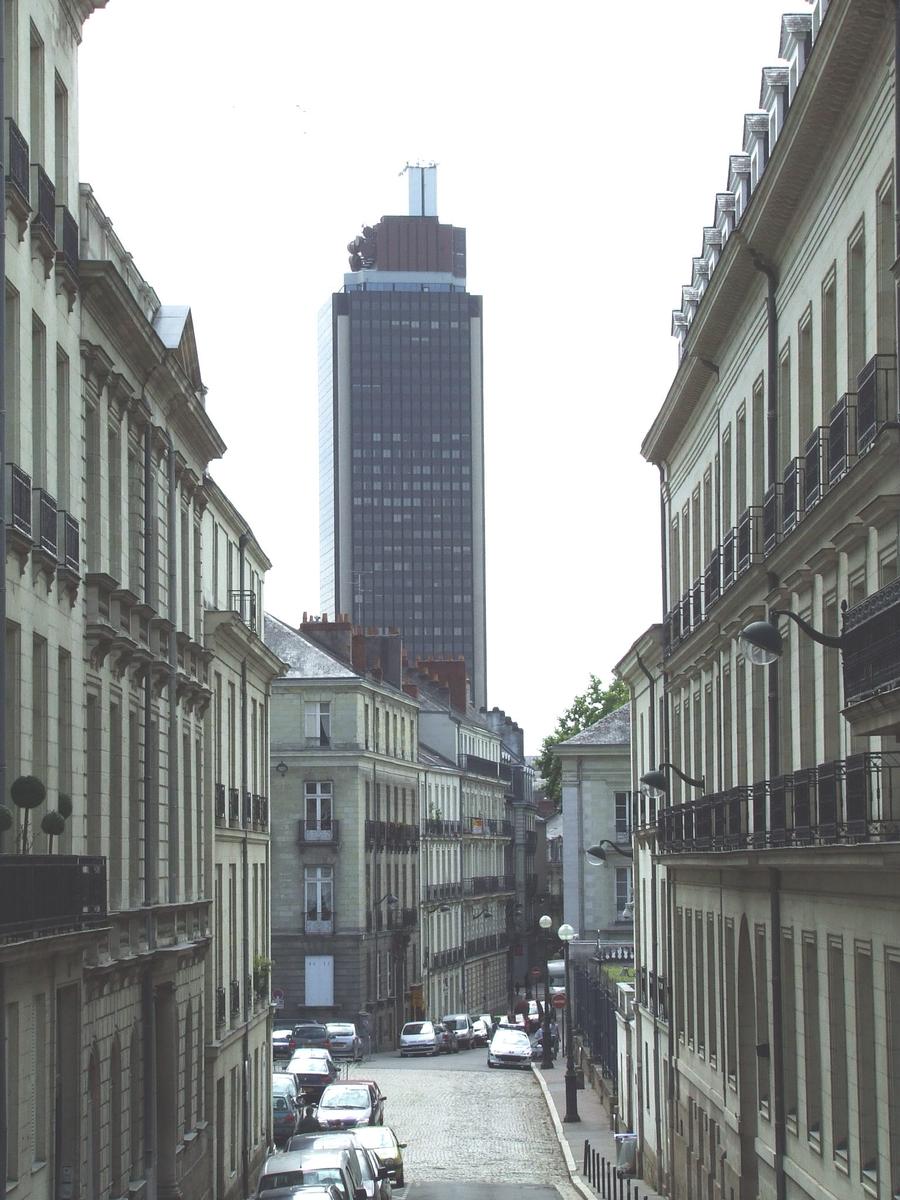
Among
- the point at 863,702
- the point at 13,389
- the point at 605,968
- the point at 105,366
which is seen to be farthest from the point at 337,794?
the point at 863,702

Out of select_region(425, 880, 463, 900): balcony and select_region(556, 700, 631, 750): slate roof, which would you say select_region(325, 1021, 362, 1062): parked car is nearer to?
select_region(556, 700, 631, 750): slate roof

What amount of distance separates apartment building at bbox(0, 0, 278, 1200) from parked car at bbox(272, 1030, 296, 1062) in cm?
3055

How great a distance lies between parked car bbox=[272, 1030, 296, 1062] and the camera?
235 ft

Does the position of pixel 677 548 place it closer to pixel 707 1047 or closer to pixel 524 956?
pixel 707 1047

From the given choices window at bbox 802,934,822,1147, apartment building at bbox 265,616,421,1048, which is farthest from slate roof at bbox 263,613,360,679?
window at bbox 802,934,822,1147

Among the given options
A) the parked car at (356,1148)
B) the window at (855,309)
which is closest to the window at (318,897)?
the parked car at (356,1148)

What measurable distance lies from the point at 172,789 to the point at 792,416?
1375 centimetres

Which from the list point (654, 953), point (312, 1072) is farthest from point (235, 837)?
point (312, 1072)

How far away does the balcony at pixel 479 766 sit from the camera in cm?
11675

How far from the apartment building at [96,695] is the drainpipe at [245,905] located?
12.6 feet

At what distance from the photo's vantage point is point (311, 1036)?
73.6m

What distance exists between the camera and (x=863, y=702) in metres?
16.3

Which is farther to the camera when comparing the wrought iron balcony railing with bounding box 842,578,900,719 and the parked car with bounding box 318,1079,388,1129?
the parked car with bounding box 318,1079,388,1129

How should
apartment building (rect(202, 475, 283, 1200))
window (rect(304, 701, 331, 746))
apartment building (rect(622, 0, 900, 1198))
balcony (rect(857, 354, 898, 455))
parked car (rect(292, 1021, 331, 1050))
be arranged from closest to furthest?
balcony (rect(857, 354, 898, 455))
apartment building (rect(622, 0, 900, 1198))
apartment building (rect(202, 475, 283, 1200))
parked car (rect(292, 1021, 331, 1050))
window (rect(304, 701, 331, 746))
